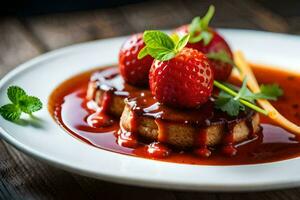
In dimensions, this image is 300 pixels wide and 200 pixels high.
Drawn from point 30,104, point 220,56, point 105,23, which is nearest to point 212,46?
point 220,56

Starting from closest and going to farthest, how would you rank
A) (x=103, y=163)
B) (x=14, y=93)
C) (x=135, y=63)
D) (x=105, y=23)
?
(x=103, y=163) → (x=14, y=93) → (x=135, y=63) → (x=105, y=23)

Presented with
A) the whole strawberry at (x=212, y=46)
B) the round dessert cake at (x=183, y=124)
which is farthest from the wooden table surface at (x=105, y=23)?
the whole strawberry at (x=212, y=46)

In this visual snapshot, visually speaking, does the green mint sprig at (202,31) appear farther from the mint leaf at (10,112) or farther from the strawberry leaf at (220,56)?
the mint leaf at (10,112)

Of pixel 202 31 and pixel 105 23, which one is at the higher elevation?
pixel 202 31

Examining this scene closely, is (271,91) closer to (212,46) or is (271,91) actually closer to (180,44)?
(212,46)

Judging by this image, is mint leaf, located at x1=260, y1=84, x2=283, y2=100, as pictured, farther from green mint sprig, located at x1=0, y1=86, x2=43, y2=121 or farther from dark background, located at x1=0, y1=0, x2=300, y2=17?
dark background, located at x1=0, y1=0, x2=300, y2=17

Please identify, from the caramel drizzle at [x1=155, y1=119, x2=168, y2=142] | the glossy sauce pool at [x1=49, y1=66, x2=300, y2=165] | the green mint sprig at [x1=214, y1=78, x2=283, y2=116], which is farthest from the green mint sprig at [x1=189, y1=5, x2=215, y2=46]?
the caramel drizzle at [x1=155, y1=119, x2=168, y2=142]

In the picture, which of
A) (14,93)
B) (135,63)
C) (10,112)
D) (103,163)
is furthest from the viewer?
(135,63)
